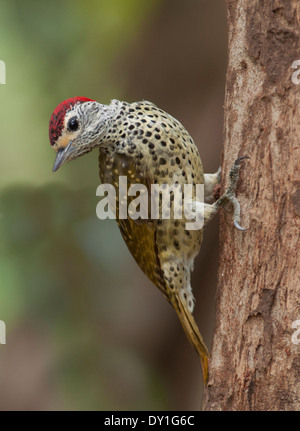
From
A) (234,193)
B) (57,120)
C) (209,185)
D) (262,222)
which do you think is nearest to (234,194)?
(234,193)

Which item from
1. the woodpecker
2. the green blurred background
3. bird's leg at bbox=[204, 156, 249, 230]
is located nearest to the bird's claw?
bird's leg at bbox=[204, 156, 249, 230]

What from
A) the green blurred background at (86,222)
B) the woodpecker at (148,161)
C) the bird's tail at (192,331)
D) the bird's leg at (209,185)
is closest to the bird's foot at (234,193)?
the woodpecker at (148,161)

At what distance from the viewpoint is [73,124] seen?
3.71m

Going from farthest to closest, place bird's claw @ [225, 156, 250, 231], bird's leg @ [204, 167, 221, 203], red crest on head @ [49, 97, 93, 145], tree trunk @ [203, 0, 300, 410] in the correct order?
bird's leg @ [204, 167, 221, 203] < red crest on head @ [49, 97, 93, 145] < bird's claw @ [225, 156, 250, 231] < tree trunk @ [203, 0, 300, 410]

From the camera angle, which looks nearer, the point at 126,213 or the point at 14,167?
the point at 126,213

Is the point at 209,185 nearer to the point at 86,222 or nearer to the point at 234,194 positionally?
the point at 234,194

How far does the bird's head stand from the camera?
3.67 m

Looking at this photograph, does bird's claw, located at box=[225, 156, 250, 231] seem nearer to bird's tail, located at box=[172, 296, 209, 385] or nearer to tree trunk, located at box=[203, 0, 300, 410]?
tree trunk, located at box=[203, 0, 300, 410]

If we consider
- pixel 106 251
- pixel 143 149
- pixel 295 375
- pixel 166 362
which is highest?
pixel 143 149

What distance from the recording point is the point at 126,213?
12.8 ft

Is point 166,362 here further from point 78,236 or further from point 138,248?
point 138,248
